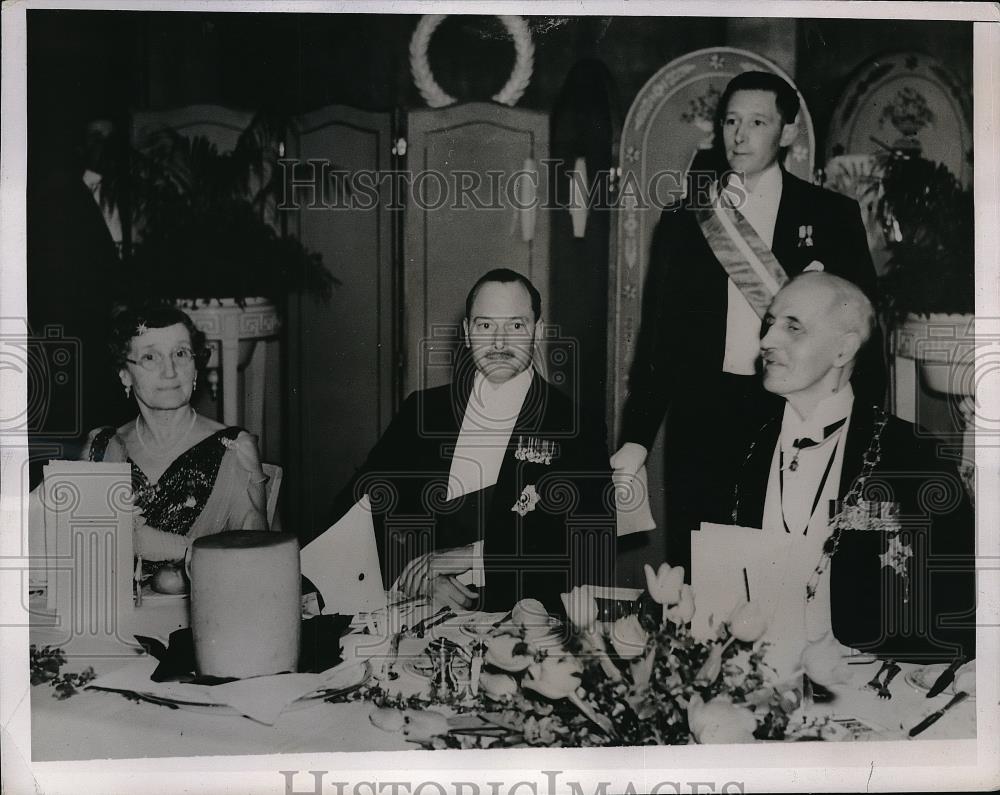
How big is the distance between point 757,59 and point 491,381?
3.91ft

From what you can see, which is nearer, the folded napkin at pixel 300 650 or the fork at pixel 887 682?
the folded napkin at pixel 300 650

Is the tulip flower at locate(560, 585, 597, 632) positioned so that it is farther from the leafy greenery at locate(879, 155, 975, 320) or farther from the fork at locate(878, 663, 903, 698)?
the leafy greenery at locate(879, 155, 975, 320)

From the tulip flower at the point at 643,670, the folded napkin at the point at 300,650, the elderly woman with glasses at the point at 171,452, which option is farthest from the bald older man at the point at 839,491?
the elderly woman with glasses at the point at 171,452

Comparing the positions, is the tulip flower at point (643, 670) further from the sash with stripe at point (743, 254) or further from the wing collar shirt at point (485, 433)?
the sash with stripe at point (743, 254)

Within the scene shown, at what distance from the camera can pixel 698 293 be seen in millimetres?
3170

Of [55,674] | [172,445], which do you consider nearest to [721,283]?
[172,445]

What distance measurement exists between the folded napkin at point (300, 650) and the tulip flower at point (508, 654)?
417 mm

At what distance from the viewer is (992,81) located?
3.21 m

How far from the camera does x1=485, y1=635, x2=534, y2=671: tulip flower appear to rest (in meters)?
3.13

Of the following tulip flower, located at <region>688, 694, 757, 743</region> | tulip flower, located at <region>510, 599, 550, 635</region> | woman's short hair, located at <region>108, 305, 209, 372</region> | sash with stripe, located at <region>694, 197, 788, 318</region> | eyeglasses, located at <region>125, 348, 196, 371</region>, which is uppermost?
sash with stripe, located at <region>694, 197, 788, 318</region>

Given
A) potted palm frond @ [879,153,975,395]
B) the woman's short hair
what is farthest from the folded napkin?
potted palm frond @ [879,153,975,395]

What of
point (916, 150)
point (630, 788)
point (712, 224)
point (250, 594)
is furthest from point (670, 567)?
point (916, 150)

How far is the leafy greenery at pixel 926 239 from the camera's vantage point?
318cm

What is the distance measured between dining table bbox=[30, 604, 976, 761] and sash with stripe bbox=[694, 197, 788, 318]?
1189mm
